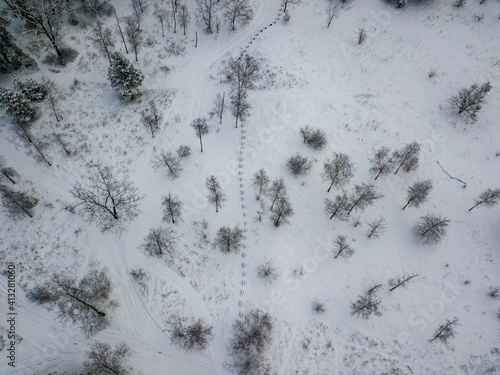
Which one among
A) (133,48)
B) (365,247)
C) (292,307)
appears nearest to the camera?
(292,307)

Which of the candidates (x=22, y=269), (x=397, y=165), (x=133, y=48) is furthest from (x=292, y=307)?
(x=133, y=48)

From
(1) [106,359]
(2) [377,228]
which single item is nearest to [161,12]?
(2) [377,228]

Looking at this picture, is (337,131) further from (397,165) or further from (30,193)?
(30,193)

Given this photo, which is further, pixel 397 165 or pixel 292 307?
pixel 397 165

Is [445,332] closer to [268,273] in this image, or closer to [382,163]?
[268,273]

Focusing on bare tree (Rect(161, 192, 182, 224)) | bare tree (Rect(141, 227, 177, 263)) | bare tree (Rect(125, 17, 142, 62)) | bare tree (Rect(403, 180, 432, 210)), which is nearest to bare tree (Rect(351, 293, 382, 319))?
bare tree (Rect(403, 180, 432, 210))

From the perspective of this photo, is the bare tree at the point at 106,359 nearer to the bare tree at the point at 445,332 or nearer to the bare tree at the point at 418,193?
the bare tree at the point at 445,332

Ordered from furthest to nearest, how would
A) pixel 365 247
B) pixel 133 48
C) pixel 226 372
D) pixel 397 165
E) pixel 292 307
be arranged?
1. pixel 133 48
2. pixel 397 165
3. pixel 365 247
4. pixel 292 307
5. pixel 226 372
